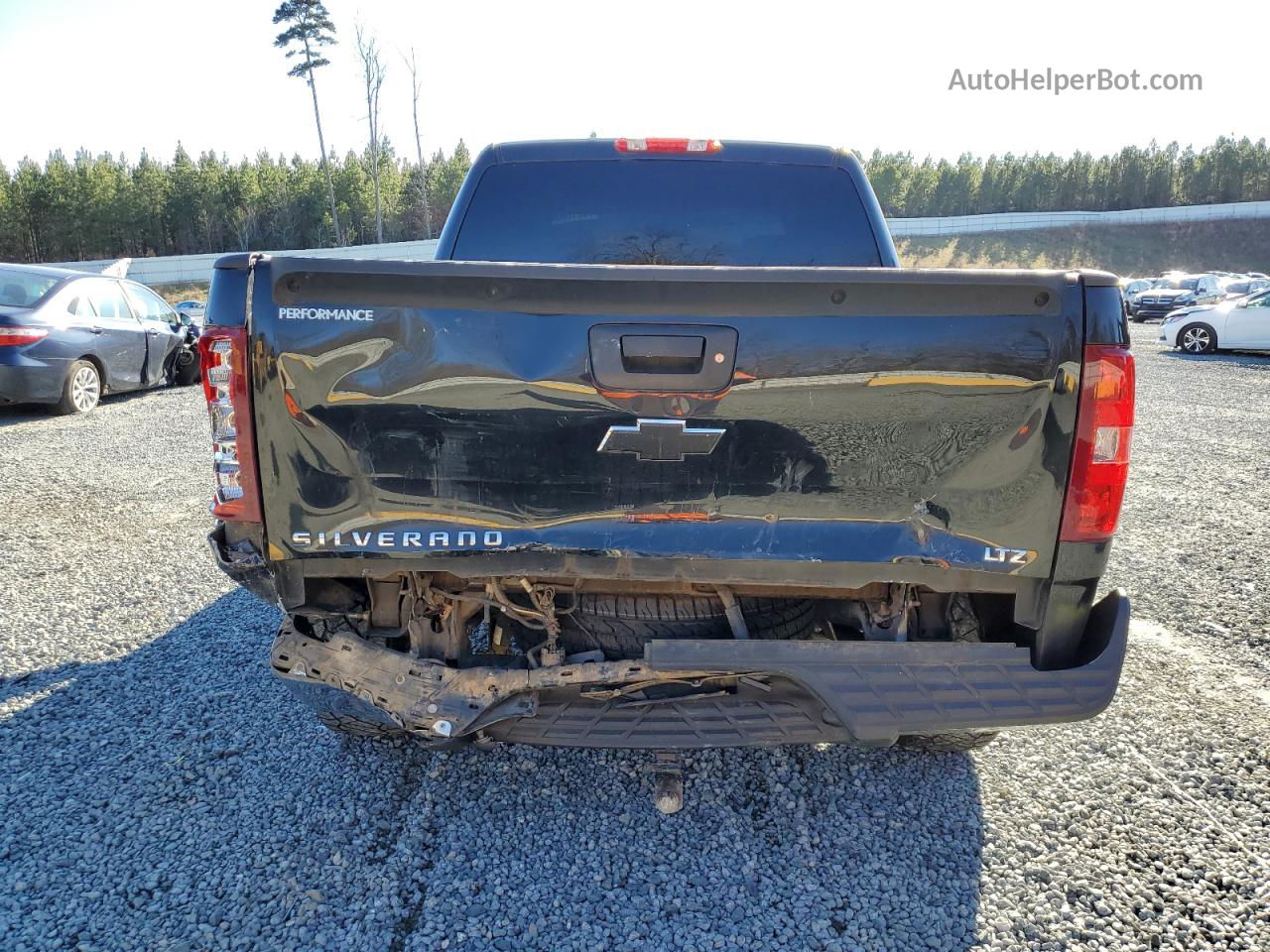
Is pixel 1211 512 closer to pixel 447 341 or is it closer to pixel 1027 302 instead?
pixel 1027 302

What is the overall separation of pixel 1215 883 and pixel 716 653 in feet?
5.63

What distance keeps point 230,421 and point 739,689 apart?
1684mm

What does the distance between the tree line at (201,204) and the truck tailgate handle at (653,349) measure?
5690cm

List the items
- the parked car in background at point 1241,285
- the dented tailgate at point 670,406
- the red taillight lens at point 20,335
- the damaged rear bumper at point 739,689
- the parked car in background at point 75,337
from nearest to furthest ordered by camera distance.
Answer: the dented tailgate at point 670,406
the damaged rear bumper at point 739,689
the red taillight lens at point 20,335
the parked car in background at point 75,337
the parked car in background at point 1241,285

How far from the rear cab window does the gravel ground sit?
2.16m

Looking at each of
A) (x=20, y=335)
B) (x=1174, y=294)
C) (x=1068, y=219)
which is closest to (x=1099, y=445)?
(x=20, y=335)

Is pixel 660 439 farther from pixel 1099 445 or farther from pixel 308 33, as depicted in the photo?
pixel 308 33

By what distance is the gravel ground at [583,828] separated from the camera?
2189 millimetres

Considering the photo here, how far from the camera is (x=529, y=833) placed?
2.56m

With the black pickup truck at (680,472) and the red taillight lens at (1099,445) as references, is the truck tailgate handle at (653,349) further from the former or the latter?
the red taillight lens at (1099,445)

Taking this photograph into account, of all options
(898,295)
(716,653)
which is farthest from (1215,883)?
(898,295)

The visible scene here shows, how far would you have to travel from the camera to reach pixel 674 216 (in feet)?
11.7

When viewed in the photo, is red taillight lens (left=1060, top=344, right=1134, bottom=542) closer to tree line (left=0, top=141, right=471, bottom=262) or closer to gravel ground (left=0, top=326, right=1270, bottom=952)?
gravel ground (left=0, top=326, right=1270, bottom=952)

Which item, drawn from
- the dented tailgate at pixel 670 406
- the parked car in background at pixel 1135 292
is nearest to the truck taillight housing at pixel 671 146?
the dented tailgate at pixel 670 406
